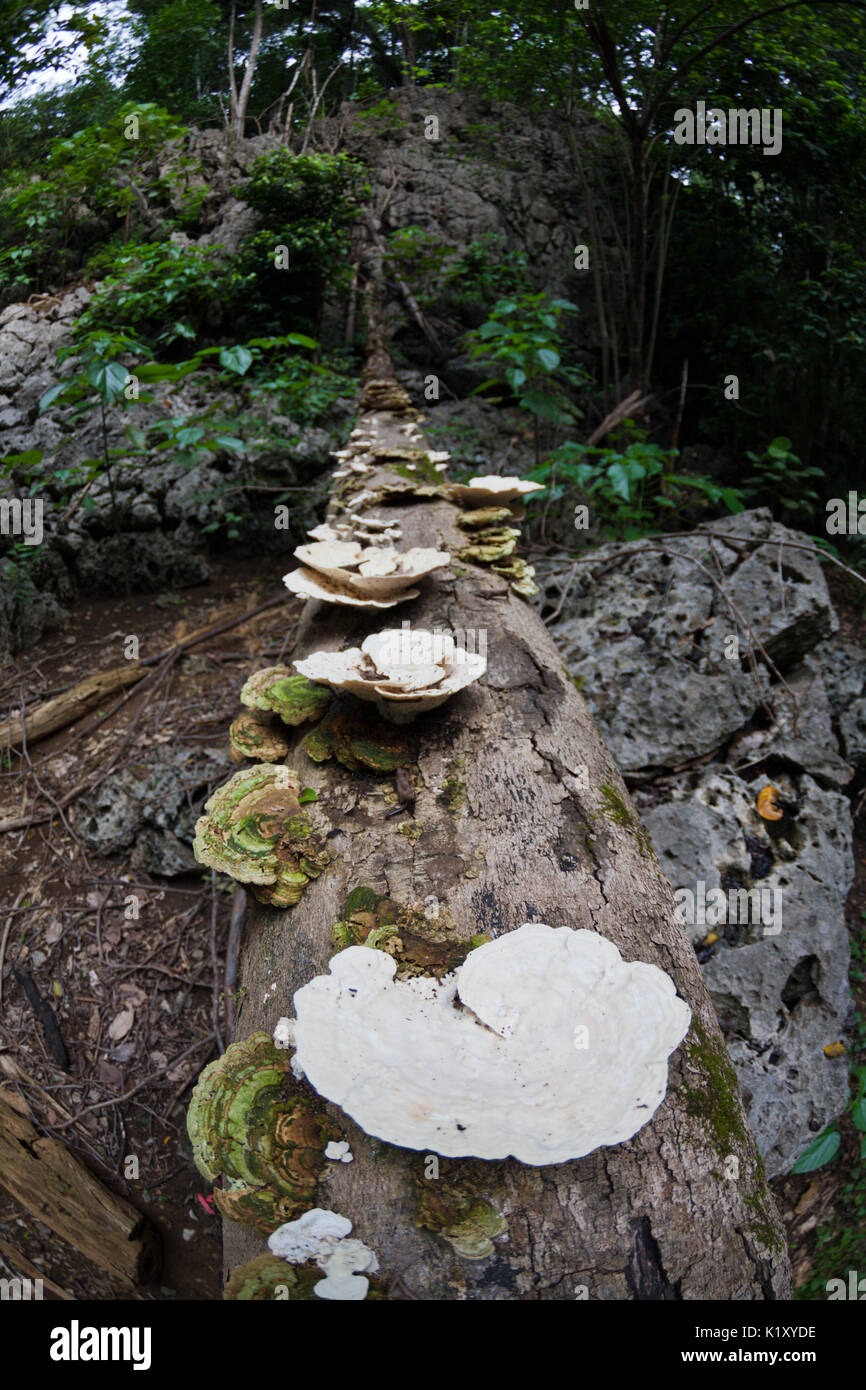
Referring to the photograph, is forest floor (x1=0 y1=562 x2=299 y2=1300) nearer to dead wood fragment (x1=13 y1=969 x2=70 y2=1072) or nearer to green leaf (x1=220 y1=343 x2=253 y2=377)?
dead wood fragment (x1=13 y1=969 x2=70 y2=1072)

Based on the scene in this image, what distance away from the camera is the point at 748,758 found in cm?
355

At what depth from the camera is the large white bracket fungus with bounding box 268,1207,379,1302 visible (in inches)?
46.3

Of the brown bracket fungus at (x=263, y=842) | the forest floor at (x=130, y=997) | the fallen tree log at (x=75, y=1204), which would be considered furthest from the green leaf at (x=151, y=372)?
the fallen tree log at (x=75, y=1204)

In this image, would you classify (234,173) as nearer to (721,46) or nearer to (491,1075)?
(721,46)

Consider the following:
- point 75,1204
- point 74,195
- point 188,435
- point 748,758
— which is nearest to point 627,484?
point 748,758

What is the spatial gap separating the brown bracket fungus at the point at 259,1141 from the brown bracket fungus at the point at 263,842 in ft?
1.45

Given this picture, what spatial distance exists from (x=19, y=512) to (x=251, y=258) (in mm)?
4077

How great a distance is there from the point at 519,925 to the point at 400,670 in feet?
2.50

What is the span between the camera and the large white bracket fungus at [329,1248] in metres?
1.17

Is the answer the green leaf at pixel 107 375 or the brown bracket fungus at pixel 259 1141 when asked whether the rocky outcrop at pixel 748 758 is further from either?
the green leaf at pixel 107 375

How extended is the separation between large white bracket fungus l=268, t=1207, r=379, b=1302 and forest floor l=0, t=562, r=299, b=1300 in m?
1.63

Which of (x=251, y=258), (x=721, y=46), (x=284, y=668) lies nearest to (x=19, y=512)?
(x=251, y=258)

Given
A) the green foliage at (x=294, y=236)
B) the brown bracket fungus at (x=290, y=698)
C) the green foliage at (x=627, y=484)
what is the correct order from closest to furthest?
the brown bracket fungus at (x=290, y=698), the green foliage at (x=627, y=484), the green foliage at (x=294, y=236)

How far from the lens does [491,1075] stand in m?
1.17
